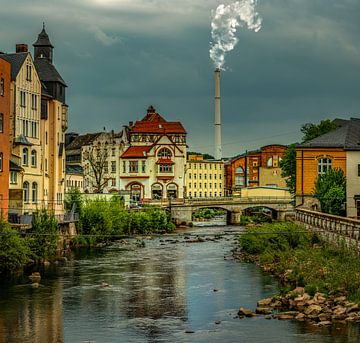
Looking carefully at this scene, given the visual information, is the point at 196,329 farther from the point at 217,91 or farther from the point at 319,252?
the point at 217,91

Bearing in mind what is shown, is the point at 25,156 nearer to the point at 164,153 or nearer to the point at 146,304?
the point at 146,304

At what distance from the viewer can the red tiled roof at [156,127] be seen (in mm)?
140125

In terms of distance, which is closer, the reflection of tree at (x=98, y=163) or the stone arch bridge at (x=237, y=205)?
the stone arch bridge at (x=237, y=205)

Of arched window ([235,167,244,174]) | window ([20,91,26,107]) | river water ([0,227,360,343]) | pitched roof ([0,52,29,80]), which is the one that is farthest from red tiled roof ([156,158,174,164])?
river water ([0,227,360,343])

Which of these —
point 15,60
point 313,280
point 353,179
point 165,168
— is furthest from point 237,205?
point 313,280

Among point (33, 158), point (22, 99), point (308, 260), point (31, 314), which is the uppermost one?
point (22, 99)

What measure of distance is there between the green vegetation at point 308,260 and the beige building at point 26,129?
20.4 m

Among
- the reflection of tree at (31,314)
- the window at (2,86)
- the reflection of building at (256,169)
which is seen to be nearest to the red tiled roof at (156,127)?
the reflection of building at (256,169)

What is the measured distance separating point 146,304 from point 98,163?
276 ft

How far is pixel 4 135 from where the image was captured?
5969cm

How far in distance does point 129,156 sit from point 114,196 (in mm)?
37855

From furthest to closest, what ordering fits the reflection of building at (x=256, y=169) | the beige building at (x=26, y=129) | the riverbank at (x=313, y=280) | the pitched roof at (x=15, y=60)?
the reflection of building at (x=256, y=169) → the pitched roof at (x=15, y=60) → the beige building at (x=26, y=129) → the riverbank at (x=313, y=280)

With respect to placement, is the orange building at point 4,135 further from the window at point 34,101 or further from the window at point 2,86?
the window at point 34,101

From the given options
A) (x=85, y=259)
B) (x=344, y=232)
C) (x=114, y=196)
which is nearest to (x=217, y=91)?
(x=114, y=196)
